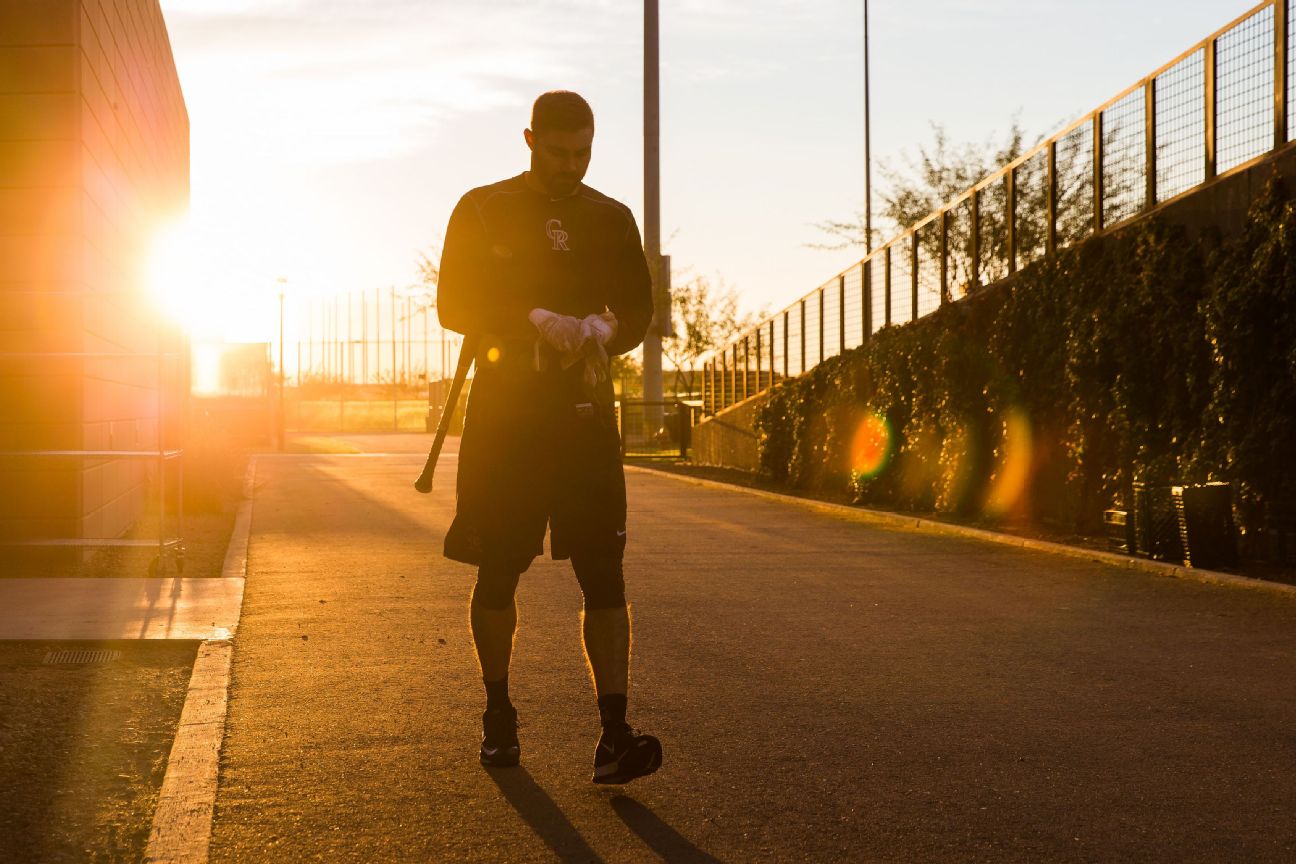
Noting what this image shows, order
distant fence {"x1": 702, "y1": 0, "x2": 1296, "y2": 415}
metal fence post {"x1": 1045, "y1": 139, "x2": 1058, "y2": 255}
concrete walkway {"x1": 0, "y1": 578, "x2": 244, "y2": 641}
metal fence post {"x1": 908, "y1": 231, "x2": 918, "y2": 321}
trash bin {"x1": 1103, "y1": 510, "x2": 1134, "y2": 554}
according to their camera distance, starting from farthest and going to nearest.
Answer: metal fence post {"x1": 908, "y1": 231, "x2": 918, "y2": 321}
metal fence post {"x1": 1045, "y1": 139, "x2": 1058, "y2": 255}
distant fence {"x1": 702, "y1": 0, "x2": 1296, "y2": 415}
trash bin {"x1": 1103, "y1": 510, "x2": 1134, "y2": 554}
concrete walkway {"x1": 0, "y1": 578, "x2": 244, "y2": 641}

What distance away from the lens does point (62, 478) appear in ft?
32.8

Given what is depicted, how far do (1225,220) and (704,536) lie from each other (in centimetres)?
478

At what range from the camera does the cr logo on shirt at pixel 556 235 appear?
4492 millimetres

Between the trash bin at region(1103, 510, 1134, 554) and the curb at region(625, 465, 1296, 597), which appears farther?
the trash bin at region(1103, 510, 1134, 554)

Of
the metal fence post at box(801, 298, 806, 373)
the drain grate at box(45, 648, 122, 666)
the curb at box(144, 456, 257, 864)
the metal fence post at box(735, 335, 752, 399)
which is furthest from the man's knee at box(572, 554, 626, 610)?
the metal fence post at box(735, 335, 752, 399)

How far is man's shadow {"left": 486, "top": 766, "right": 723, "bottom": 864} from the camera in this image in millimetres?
3693

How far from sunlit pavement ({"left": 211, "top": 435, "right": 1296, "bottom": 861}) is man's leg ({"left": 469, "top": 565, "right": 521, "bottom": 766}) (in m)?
0.08

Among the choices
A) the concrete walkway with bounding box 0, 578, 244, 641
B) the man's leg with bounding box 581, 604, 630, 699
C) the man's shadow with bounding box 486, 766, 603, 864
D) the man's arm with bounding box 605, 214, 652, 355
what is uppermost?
the man's arm with bounding box 605, 214, 652, 355

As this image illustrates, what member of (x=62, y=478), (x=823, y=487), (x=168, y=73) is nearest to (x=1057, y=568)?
(x=62, y=478)

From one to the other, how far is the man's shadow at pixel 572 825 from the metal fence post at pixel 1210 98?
29.4 ft

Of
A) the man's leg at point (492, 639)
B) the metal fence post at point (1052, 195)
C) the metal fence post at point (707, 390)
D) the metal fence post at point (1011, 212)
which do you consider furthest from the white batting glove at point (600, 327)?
the metal fence post at point (707, 390)

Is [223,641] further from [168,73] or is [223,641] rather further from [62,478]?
[168,73]

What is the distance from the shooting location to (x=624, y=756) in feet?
14.0

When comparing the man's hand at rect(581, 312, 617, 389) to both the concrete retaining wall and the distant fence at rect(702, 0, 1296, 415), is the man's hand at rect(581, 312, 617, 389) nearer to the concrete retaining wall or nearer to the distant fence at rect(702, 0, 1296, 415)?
the distant fence at rect(702, 0, 1296, 415)
